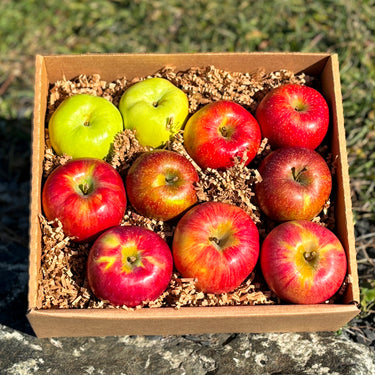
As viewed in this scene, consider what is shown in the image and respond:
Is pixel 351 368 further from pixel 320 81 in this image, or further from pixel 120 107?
pixel 120 107

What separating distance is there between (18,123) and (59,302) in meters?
2.06

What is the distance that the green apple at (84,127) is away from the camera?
264 centimetres

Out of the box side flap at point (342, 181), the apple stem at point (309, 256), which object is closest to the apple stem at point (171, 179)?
the apple stem at point (309, 256)

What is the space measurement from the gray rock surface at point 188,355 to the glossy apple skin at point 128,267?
1.19ft

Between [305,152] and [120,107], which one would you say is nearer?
[305,152]

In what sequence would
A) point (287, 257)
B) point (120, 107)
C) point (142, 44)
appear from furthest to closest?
1. point (142, 44)
2. point (120, 107)
3. point (287, 257)

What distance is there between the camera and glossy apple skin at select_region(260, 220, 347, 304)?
2.28 m

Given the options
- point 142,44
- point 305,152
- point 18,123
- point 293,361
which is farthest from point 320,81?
point 18,123

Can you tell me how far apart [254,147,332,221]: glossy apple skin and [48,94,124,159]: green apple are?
80 cm

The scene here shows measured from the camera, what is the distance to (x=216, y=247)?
90.2 inches

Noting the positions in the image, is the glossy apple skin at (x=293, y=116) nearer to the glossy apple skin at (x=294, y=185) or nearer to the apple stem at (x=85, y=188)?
the glossy apple skin at (x=294, y=185)

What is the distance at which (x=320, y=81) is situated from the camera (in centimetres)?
298

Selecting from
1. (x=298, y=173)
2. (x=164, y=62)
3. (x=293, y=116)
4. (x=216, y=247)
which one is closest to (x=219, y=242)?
(x=216, y=247)

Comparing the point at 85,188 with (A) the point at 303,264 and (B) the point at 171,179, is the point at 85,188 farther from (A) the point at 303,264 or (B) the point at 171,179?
(A) the point at 303,264
